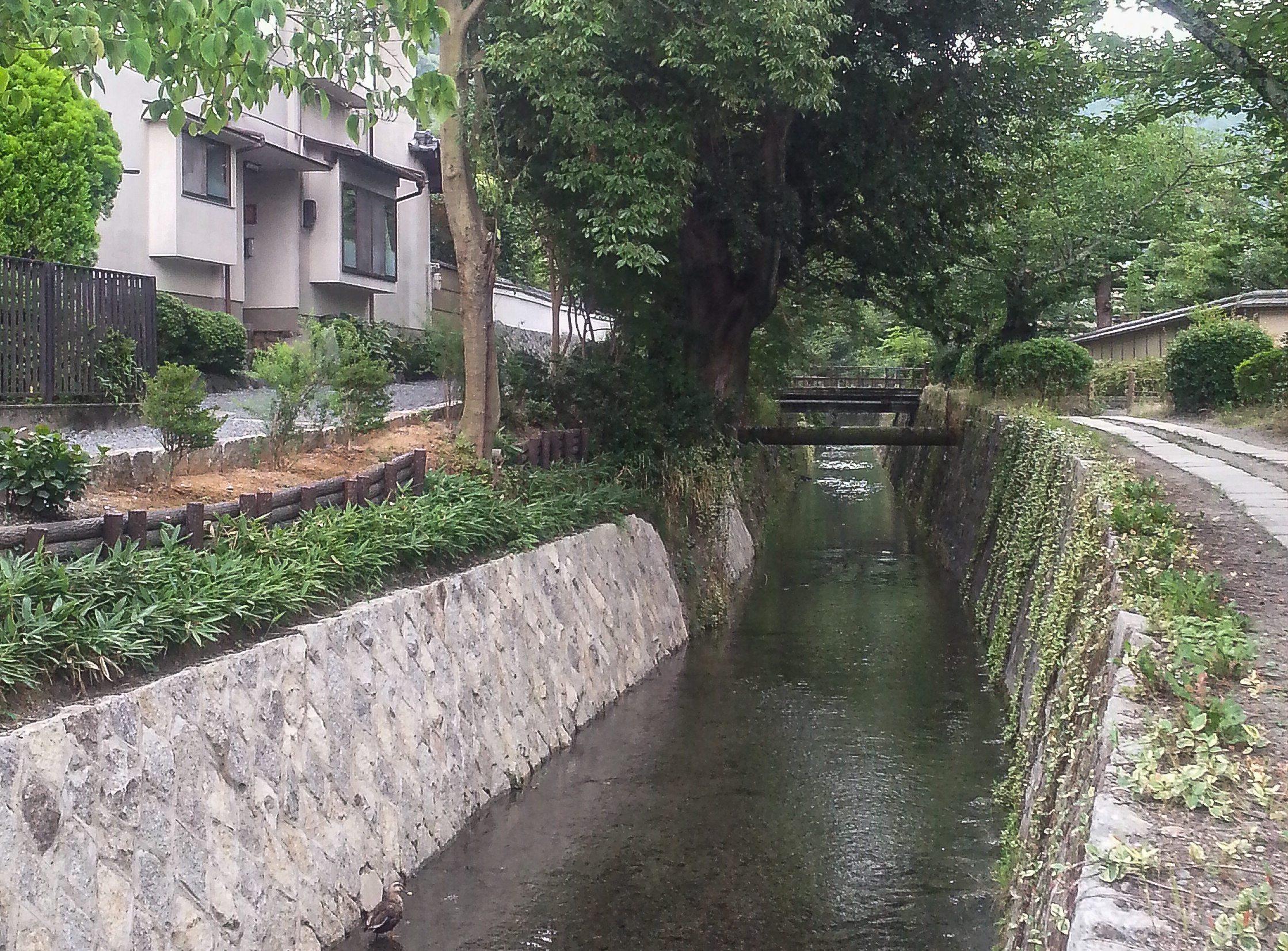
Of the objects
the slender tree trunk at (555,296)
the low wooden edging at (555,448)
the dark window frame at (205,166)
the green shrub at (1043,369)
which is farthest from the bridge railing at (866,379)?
the low wooden edging at (555,448)

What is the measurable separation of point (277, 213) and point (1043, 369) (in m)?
17.5

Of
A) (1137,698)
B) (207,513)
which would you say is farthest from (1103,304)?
(1137,698)

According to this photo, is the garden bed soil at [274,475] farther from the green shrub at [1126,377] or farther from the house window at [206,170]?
the green shrub at [1126,377]

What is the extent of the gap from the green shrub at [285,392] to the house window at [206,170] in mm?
11712

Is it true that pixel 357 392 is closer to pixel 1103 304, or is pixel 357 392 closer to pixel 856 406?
pixel 856 406

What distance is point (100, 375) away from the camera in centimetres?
1321

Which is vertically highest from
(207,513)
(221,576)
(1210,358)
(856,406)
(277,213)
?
(277,213)

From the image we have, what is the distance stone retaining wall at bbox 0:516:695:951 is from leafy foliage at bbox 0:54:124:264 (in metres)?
8.58

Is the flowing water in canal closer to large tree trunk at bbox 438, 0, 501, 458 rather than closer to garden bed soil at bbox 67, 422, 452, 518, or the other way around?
garden bed soil at bbox 67, 422, 452, 518

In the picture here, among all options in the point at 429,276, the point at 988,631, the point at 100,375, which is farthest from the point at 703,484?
the point at 429,276

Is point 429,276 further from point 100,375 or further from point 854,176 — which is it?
point 100,375

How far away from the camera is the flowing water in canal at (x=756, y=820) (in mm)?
7770

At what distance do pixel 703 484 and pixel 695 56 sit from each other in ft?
22.9

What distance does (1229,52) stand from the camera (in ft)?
41.5
